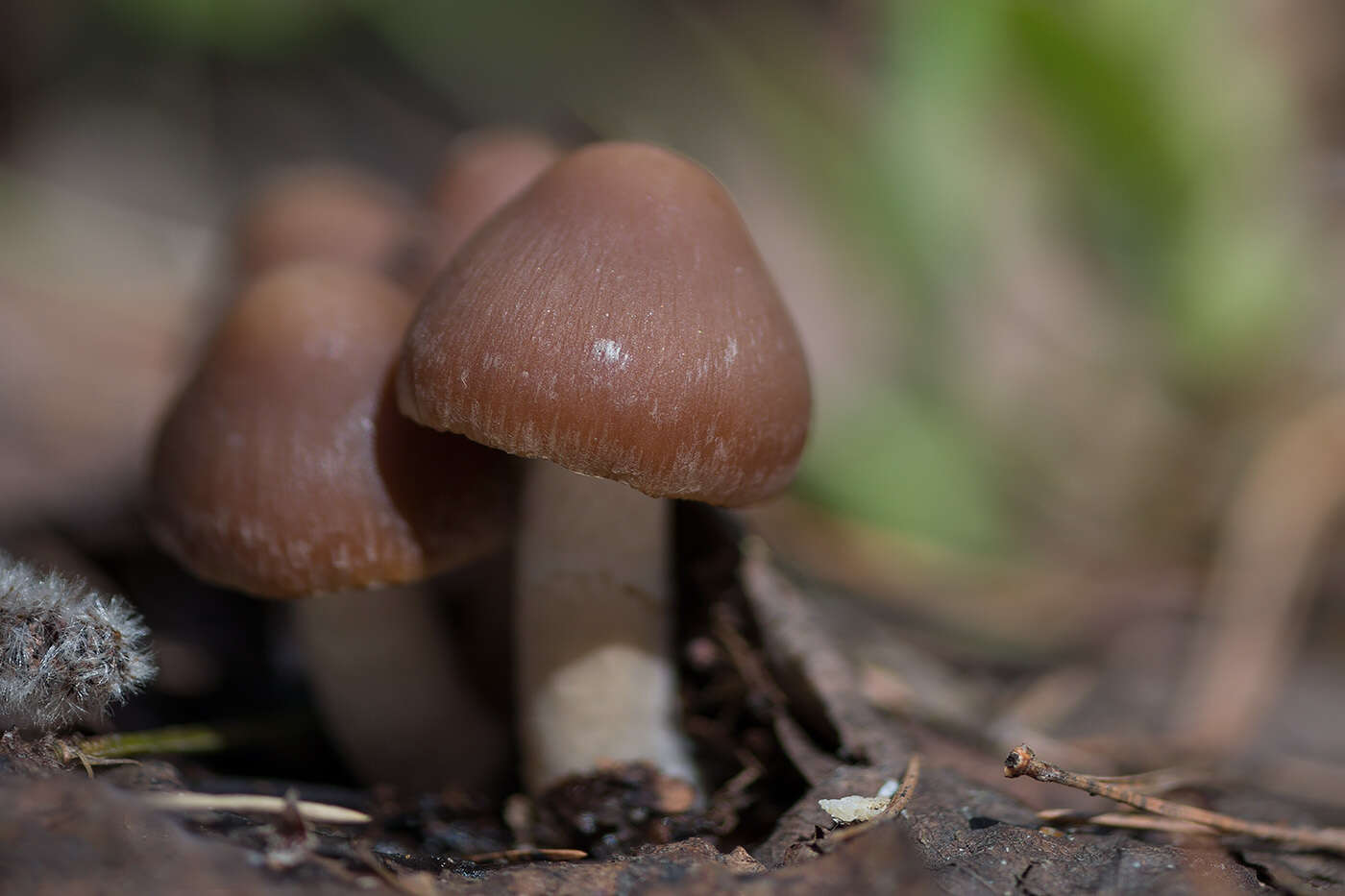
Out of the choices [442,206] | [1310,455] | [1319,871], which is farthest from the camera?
[1310,455]

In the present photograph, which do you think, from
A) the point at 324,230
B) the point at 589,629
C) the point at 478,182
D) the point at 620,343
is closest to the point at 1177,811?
the point at 589,629

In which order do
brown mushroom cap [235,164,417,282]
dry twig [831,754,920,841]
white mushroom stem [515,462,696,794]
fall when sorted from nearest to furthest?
dry twig [831,754,920,841]
white mushroom stem [515,462,696,794]
brown mushroom cap [235,164,417,282]

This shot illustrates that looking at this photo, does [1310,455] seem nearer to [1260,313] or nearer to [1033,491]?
[1260,313]

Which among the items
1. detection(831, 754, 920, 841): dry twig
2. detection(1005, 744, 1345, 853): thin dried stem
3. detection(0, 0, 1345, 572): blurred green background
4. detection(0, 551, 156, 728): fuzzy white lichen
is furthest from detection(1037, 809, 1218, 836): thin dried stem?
detection(0, 0, 1345, 572): blurred green background

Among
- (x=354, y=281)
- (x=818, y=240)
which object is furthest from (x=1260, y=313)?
(x=354, y=281)

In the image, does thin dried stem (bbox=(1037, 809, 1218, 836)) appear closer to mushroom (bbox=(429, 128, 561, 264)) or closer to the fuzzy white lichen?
the fuzzy white lichen

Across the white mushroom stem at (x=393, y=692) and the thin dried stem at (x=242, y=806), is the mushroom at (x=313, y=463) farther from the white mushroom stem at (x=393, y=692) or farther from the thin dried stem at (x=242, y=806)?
the thin dried stem at (x=242, y=806)

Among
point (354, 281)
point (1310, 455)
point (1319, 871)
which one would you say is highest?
point (1310, 455)
